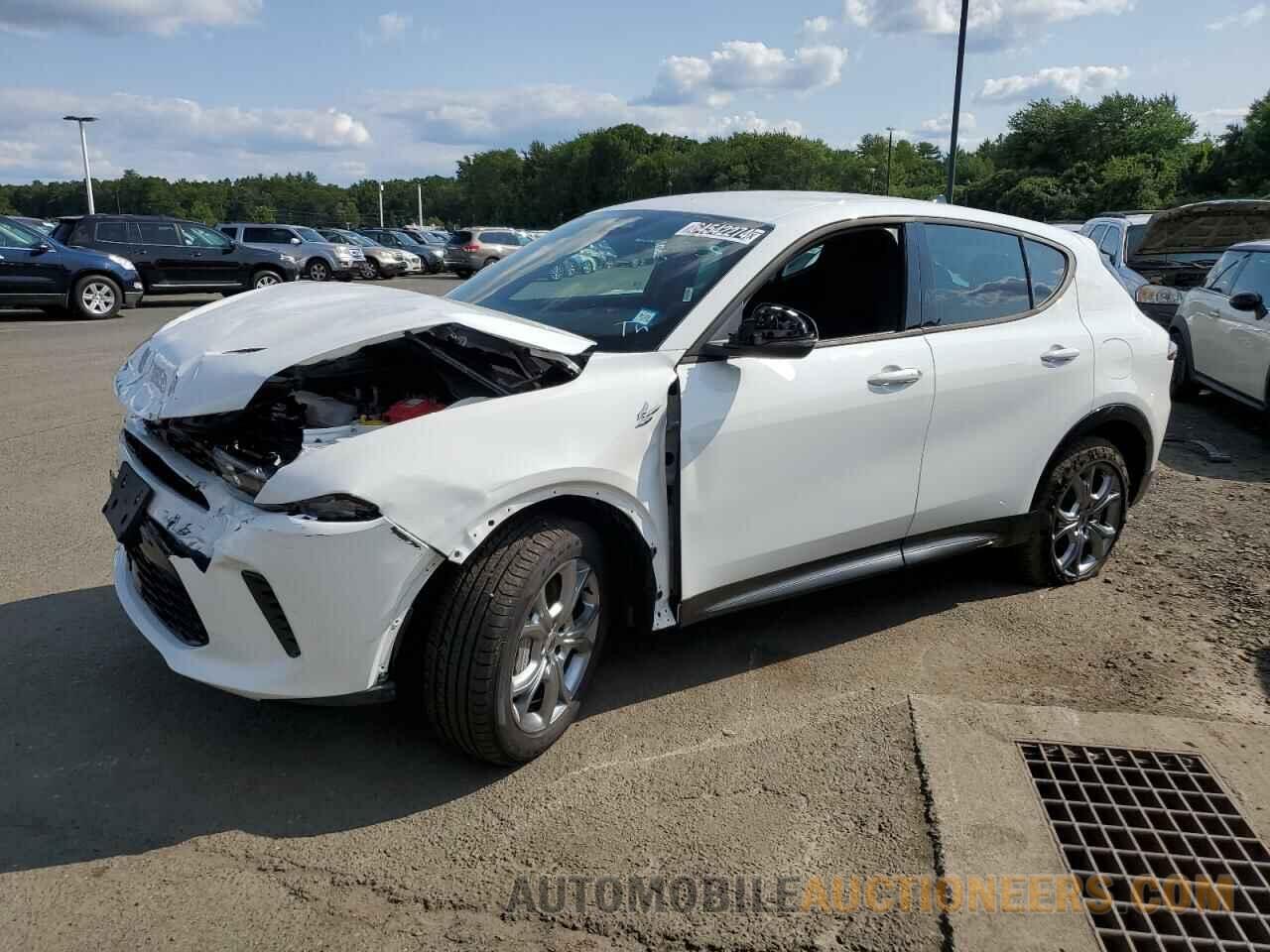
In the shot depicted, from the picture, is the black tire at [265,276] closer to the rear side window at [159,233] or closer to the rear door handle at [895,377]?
the rear side window at [159,233]

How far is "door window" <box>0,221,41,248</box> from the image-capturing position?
49.2 ft

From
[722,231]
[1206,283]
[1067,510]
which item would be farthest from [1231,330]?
[722,231]

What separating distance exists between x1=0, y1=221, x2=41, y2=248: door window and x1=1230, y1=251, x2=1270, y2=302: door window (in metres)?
16.2

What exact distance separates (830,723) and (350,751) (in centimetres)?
163

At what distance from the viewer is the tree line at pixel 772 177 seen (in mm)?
50938

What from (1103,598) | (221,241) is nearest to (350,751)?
(1103,598)

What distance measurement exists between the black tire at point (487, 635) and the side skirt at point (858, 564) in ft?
2.21

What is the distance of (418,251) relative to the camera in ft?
119

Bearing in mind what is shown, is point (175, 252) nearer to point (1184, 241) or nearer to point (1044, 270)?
point (1184, 241)

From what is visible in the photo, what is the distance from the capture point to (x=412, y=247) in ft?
121

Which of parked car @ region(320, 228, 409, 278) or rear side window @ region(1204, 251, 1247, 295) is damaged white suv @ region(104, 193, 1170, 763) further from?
parked car @ region(320, 228, 409, 278)

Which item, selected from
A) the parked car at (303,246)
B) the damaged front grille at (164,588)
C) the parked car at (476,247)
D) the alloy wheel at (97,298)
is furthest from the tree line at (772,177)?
the damaged front grille at (164,588)

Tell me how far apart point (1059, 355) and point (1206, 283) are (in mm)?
6218

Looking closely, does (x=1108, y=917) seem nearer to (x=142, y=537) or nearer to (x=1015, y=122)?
(x=142, y=537)
